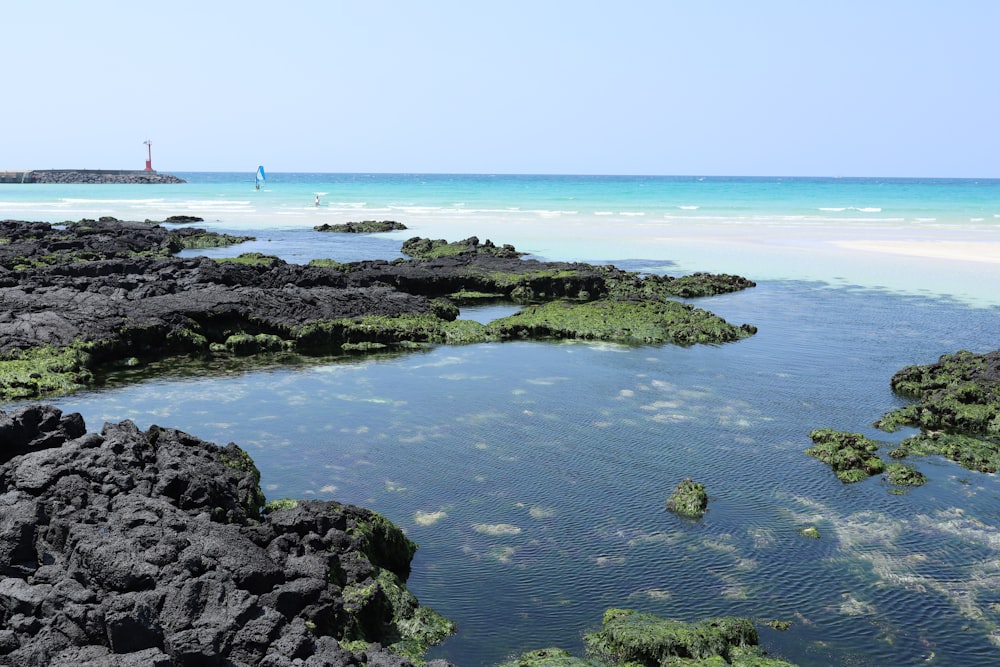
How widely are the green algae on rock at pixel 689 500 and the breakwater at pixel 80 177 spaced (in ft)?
594

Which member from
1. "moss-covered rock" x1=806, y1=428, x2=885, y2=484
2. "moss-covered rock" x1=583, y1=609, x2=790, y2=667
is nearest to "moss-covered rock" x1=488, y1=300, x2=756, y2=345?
"moss-covered rock" x1=806, y1=428, x2=885, y2=484

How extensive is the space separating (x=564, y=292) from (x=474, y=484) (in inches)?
850

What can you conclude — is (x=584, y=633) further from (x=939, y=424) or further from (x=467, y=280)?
(x=467, y=280)

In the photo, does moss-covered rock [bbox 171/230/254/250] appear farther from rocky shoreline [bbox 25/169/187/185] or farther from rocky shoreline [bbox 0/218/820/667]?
rocky shoreline [bbox 25/169/187/185]

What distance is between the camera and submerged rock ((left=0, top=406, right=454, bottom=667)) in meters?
8.11

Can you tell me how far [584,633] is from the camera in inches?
394

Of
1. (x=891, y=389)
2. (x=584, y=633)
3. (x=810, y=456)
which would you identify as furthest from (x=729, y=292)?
(x=584, y=633)

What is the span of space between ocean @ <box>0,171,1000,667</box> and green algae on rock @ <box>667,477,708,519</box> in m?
0.22

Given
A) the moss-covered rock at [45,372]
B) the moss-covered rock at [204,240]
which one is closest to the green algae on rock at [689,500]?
the moss-covered rock at [45,372]

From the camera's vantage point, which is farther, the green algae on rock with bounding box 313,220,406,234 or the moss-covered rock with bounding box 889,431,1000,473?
the green algae on rock with bounding box 313,220,406,234

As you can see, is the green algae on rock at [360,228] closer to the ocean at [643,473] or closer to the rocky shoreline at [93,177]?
the ocean at [643,473]

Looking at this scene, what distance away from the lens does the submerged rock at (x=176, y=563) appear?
319 inches

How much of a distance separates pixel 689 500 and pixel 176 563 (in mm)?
7885

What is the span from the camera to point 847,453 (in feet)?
51.3
